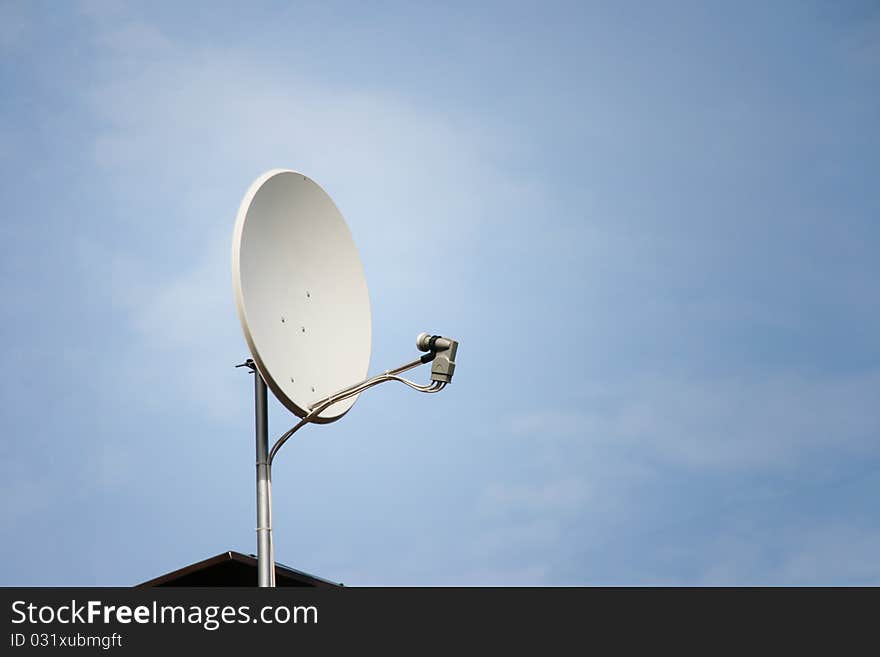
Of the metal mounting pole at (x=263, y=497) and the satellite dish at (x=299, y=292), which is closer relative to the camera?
the metal mounting pole at (x=263, y=497)

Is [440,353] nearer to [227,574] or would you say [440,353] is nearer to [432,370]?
[432,370]

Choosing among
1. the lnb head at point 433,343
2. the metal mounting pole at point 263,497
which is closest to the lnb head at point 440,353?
the lnb head at point 433,343

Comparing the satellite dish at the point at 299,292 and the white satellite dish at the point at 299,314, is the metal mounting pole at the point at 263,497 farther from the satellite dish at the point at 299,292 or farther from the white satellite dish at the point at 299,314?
the satellite dish at the point at 299,292

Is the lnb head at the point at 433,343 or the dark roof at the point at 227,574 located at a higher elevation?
the lnb head at the point at 433,343

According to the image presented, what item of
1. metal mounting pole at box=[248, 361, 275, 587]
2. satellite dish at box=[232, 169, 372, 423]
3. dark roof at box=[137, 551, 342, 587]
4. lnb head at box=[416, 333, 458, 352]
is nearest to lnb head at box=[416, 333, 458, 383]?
lnb head at box=[416, 333, 458, 352]

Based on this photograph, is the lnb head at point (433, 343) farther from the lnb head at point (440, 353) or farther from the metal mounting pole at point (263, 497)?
the metal mounting pole at point (263, 497)

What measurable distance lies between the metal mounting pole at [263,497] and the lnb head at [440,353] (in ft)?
4.31

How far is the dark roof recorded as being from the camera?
368 inches

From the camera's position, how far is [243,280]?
29.1 ft

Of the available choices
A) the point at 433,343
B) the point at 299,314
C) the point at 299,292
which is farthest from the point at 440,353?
the point at 299,292

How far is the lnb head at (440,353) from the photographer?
9000 mm

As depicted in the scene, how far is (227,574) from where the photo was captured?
9.67 meters

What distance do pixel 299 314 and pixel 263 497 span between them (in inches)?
70.9
